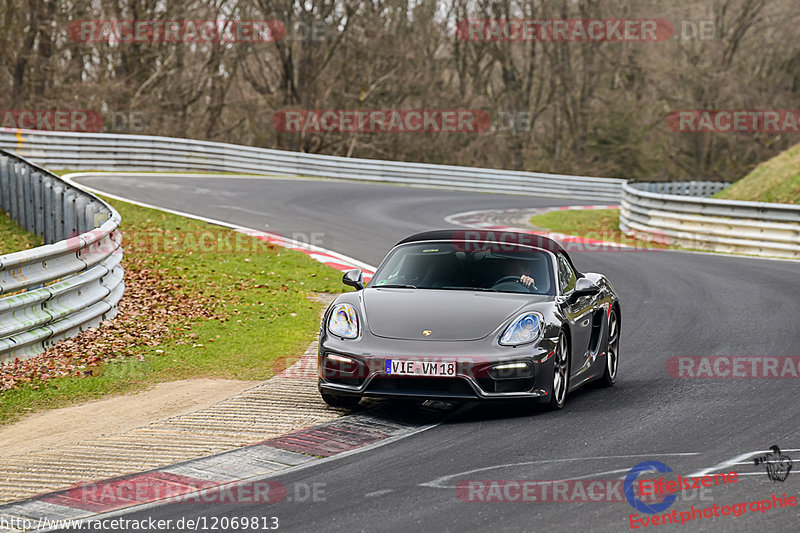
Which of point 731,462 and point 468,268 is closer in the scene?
point 731,462

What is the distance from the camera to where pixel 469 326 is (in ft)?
25.4

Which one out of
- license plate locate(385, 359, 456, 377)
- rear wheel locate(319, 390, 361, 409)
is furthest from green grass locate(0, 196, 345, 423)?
license plate locate(385, 359, 456, 377)

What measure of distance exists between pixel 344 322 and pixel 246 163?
81.2 feet

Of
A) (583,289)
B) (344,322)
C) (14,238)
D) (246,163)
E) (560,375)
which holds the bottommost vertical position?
(14,238)

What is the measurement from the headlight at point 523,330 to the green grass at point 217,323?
2.74 metres

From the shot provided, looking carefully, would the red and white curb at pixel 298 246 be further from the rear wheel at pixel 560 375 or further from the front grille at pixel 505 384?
the front grille at pixel 505 384

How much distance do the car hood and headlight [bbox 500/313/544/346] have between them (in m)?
0.09

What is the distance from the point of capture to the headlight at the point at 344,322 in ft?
26.0

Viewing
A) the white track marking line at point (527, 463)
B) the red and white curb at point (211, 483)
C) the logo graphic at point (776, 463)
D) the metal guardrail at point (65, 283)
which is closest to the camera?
the red and white curb at point (211, 483)

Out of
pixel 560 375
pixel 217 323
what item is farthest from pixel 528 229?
pixel 560 375

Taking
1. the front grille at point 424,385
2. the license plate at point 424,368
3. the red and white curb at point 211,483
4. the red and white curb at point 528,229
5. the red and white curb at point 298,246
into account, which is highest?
the license plate at point 424,368

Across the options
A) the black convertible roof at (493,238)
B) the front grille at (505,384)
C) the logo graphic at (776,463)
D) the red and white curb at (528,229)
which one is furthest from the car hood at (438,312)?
the red and white curb at (528,229)

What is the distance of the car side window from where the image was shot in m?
8.82

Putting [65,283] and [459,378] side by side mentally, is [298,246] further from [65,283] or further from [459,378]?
[459,378]
